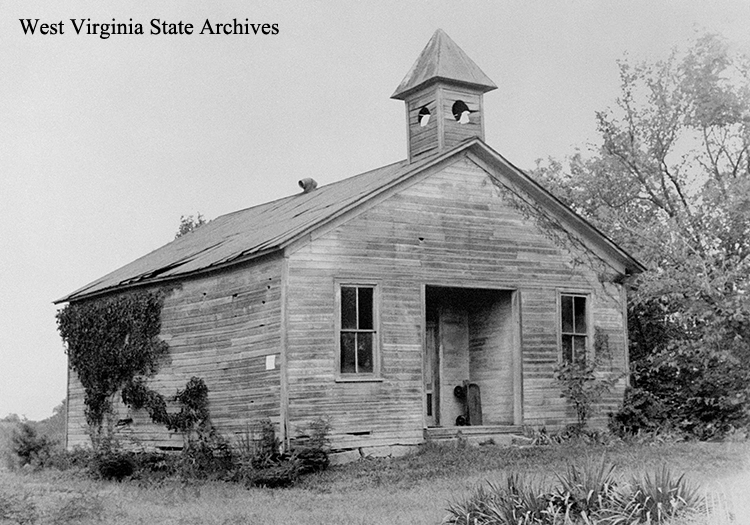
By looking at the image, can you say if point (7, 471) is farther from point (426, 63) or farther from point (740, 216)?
point (740, 216)

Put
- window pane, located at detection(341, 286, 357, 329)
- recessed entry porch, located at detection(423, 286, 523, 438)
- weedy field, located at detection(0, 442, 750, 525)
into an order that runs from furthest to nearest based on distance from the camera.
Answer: recessed entry porch, located at detection(423, 286, 523, 438), window pane, located at detection(341, 286, 357, 329), weedy field, located at detection(0, 442, 750, 525)

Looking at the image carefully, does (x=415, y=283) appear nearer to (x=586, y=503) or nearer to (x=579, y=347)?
(x=579, y=347)

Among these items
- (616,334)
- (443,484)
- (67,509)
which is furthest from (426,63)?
(67,509)

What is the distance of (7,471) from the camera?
28.0 meters

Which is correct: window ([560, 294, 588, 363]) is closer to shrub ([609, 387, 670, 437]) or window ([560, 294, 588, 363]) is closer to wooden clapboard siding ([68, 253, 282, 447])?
shrub ([609, 387, 670, 437])

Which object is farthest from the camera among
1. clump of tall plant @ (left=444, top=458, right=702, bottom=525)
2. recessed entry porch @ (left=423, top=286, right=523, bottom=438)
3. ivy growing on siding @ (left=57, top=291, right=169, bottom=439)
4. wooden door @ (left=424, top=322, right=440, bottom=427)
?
ivy growing on siding @ (left=57, top=291, right=169, bottom=439)

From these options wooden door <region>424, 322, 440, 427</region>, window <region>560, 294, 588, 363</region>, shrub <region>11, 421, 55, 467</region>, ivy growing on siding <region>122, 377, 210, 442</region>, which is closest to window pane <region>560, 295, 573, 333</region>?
window <region>560, 294, 588, 363</region>

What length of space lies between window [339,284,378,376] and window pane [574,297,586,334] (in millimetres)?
5679

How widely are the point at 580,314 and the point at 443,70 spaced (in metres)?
6.56

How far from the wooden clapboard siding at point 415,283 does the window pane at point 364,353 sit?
0.89 feet

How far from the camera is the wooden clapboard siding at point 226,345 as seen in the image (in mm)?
21500

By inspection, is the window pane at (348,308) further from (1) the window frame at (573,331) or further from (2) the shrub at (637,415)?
(2) the shrub at (637,415)

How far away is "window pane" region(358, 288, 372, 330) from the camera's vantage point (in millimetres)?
22016

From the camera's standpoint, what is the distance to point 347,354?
21688mm
